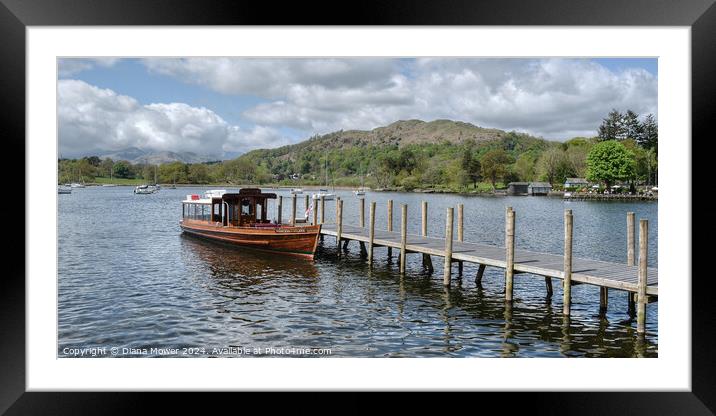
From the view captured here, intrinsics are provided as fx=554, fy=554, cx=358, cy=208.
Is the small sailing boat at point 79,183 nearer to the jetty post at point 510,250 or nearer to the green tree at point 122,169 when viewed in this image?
the green tree at point 122,169

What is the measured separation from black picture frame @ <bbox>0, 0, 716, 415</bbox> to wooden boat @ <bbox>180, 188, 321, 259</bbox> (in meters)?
14.0

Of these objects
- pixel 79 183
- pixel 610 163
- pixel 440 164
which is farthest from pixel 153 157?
pixel 440 164

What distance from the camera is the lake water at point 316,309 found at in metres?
10.7

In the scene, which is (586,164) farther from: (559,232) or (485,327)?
(485,327)

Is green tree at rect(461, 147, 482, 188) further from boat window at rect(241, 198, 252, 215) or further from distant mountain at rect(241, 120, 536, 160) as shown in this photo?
boat window at rect(241, 198, 252, 215)

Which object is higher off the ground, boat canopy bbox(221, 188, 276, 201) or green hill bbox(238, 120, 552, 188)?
green hill bbox(238, 120, 552, 188)

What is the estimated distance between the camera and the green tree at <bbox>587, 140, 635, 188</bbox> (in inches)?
2275

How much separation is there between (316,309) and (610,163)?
55.5 meters

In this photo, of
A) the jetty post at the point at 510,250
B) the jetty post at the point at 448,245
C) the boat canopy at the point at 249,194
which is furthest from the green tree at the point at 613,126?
the jetty post at the point at 510,250

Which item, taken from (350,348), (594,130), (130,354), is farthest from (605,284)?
(594,130)

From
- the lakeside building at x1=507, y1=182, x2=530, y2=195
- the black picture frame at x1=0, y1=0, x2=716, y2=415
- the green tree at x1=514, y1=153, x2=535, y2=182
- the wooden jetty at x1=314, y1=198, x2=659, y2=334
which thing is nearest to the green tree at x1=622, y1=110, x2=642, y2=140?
the lakeside building at x1=507, y1=182, x2=530, y2=195

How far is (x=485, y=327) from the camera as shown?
11.8 m
